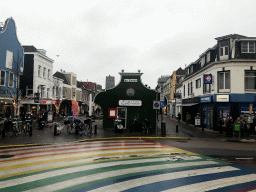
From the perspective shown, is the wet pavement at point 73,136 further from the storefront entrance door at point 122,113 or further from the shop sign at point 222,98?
the shop sign at point 222,98

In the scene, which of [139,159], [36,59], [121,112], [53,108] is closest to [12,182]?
[139,159]

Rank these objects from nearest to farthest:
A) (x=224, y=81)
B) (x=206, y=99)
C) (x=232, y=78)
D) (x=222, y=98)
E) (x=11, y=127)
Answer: (x=11, y=127) → (x=232, y=78) → (x=222, y=98) → (x=224, y=81) → (x=206, y=99)

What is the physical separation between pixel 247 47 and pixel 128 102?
45.6 feet

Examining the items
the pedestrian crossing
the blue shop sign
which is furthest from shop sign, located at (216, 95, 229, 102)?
the pedestrian crossing

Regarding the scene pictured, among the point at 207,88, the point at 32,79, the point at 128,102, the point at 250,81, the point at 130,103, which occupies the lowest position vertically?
the point at 130,103

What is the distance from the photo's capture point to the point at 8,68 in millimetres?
24781

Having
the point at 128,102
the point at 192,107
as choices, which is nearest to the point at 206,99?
the point at 192,107

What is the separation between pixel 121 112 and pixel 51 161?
14349 millimetres

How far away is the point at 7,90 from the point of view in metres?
24.5

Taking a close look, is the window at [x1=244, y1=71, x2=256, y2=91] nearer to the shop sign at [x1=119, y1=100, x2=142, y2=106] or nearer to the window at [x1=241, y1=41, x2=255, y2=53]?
the window at [x1=241, y1=41, x2=255, y2=53]

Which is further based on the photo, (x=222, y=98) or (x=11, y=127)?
(x=222, y=98)

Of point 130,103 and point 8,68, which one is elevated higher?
point 8,68

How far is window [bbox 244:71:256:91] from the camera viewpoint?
2128 centimetres

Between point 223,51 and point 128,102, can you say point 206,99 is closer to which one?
point 223,51
